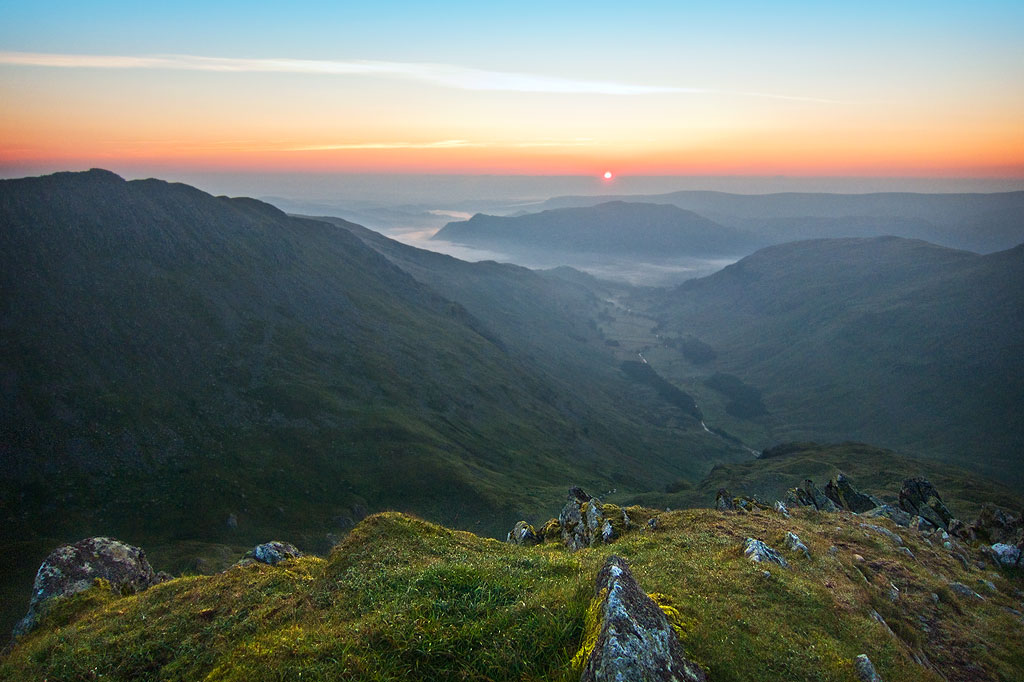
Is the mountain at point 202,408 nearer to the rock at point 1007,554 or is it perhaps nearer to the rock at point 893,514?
the rock at point 893,514

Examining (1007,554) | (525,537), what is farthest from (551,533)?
(1007,554)

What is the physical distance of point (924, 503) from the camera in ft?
206

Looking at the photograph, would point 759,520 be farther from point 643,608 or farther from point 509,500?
point 509,500

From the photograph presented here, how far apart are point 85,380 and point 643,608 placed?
13509 centimetres

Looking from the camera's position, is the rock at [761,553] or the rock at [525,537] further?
the rock at [525,537]

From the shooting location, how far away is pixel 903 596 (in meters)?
28.2

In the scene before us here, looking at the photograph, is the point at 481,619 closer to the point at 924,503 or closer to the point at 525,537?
the point at 525,537

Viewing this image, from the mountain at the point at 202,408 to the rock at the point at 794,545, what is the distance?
7023cm

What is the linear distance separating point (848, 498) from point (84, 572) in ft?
265

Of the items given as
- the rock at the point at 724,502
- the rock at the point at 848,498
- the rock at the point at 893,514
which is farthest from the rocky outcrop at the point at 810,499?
the rock at the point at 724,502

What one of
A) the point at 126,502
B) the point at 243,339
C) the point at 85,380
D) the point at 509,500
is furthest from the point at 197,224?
the point at 509,500

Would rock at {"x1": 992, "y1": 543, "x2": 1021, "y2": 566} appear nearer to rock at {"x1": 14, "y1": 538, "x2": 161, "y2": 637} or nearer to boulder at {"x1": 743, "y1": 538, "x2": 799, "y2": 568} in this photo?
boulder at {"x1": 743, "y1": 538, "x2": 799, "y2": 568}

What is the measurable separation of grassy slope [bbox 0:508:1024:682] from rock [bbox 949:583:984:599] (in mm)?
620

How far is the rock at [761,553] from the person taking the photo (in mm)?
26359
